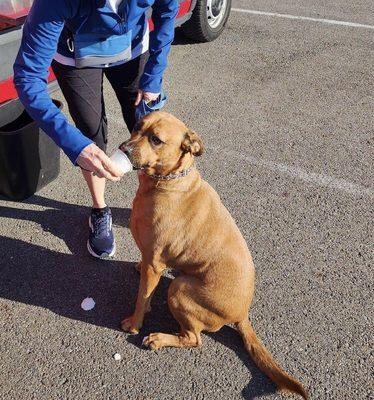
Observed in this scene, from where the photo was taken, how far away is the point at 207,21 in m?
5.96

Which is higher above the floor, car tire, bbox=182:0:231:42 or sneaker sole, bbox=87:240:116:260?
car tire, bbox=182:0:231:42

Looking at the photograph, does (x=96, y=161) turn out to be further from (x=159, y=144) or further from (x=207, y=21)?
(x=207, y=21)

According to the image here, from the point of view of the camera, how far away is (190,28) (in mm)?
5918

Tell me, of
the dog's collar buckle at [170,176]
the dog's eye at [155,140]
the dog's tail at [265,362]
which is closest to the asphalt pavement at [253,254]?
the dog's tail at [265,362]

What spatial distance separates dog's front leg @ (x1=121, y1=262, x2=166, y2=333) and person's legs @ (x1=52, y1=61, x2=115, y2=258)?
59 centimetres

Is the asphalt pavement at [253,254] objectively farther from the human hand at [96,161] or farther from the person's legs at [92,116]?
the human hand at [96,161]

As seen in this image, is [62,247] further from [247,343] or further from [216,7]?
[216,7]

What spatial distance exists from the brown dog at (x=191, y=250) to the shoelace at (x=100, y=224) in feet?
1.95

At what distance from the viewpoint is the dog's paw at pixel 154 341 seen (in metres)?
2.68

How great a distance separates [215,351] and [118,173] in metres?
1.26

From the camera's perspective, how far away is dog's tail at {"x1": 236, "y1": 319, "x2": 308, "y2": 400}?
236 centimetres

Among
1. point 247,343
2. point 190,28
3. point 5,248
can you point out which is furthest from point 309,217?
point 190,28

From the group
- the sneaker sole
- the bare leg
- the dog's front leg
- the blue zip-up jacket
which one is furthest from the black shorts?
the dog's front leg

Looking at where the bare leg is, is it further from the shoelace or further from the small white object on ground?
the small white object on ground
